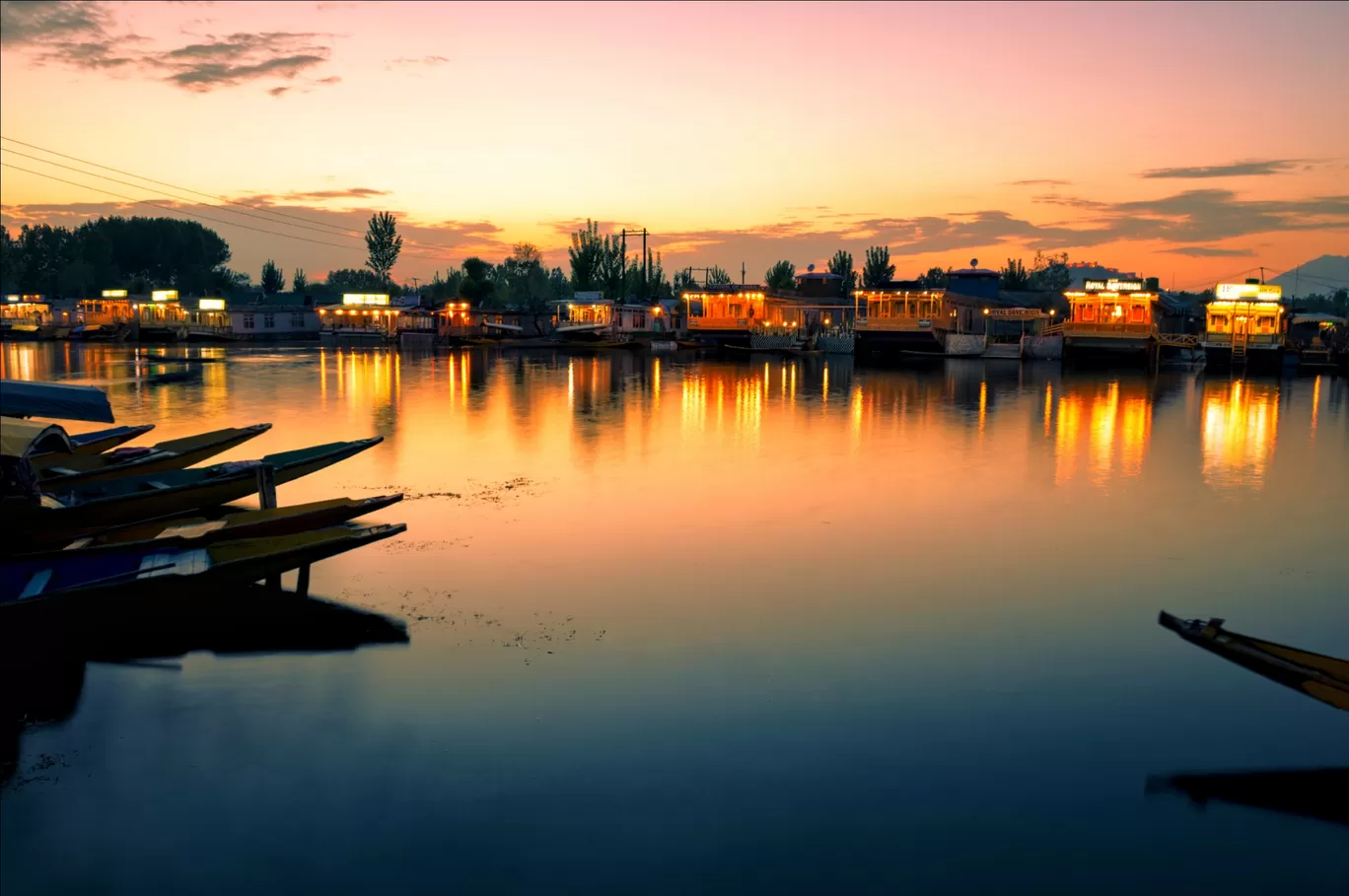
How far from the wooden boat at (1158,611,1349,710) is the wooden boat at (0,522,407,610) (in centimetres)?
900

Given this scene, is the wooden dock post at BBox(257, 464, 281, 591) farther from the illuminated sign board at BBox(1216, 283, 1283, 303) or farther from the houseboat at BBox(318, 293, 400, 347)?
the houseboat at BBox(318, 293, 400, 347)

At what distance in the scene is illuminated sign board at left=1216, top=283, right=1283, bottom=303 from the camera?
210 ft

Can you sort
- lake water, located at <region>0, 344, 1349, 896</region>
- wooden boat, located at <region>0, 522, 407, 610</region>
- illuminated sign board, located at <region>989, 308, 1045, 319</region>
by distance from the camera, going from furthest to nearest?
illuminated sign board, located at <region>989, 308, 1045, 319</region>
wooden boat, located at <region>0, 522, 407, 610</region>
lake water, located at <region>0, 344, 1349, 896</region>

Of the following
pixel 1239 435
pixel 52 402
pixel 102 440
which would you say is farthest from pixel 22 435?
pixel 1239 435

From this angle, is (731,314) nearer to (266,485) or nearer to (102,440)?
(102,440)

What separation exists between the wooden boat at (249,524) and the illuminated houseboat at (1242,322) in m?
65.3

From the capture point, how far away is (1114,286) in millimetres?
67375

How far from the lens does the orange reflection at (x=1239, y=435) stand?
23562mm

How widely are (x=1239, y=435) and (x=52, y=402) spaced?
32892 mm

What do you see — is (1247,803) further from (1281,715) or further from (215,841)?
(215,841)

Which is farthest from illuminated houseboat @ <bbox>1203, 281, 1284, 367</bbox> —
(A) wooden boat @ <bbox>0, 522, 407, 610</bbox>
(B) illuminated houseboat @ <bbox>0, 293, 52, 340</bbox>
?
(B) illuminated houseboat @ <bbox>0, 293, 52, 340</bbox>

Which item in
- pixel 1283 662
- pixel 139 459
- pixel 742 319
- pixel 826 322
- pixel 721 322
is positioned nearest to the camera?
pixel 1283 662

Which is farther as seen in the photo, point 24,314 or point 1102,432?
point 24,314

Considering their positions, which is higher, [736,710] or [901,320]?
[901,320]
